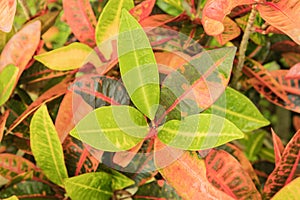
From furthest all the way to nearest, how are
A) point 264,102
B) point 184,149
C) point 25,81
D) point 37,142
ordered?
point 264,102
point 25,81
point 37,142
point 184,149

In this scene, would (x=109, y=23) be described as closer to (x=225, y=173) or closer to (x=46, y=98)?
(x=46, y=98)

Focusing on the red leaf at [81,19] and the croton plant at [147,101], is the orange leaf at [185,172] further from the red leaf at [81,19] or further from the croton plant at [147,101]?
the red leaf at [81,19]

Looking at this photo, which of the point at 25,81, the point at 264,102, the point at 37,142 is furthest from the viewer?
the point at 264,102

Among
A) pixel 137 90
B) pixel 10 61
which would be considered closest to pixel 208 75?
pixel 137 90

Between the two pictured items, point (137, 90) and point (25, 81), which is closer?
point (137, 90)

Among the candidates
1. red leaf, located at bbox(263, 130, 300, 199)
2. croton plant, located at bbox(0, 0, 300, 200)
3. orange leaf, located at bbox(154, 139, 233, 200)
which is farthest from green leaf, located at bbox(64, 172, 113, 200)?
red leaf, located at bbox(263, 130, 300, 199)

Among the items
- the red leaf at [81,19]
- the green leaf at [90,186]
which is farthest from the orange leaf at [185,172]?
the red leaf at [81,19]

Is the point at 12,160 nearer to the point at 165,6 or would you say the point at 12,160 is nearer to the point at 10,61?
the point at 10,61

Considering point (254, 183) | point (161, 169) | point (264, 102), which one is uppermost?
point (161, 169)
